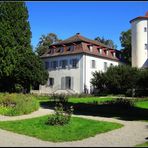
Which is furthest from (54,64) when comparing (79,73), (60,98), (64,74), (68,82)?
(60,98)

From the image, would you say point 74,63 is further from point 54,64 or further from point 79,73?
point 54,64

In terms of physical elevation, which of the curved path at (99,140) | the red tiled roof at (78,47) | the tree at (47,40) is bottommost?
the curved path at (99,140)

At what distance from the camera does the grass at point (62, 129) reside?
1297 centimetres

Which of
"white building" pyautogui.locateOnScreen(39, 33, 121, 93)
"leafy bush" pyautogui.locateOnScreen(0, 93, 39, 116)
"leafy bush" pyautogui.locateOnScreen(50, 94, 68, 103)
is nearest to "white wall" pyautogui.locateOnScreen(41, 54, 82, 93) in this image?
"white building" pyautogui.locateOnScreen(39, 33, 121, 93)

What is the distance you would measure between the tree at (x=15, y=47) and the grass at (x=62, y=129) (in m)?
30.3

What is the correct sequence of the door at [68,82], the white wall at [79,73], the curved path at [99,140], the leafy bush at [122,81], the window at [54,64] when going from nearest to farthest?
the curved path at [99,140] → the leafy bush at [122,81] → the white wall at [79,73] → the door at [68,82] → the window at [54,64]

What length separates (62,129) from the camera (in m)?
14.4

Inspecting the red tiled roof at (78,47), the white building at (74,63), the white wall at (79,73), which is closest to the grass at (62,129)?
the white wall at (79,73)

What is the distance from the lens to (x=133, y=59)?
2381 inches

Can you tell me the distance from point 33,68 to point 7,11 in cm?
882

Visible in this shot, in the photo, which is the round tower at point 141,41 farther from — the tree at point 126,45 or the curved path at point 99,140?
the curved path at point 99,140

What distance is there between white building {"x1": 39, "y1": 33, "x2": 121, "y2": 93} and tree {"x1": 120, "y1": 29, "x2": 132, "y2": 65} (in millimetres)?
9201

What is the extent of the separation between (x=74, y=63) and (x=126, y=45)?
63.7 ft

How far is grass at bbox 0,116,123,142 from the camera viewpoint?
1297cm
